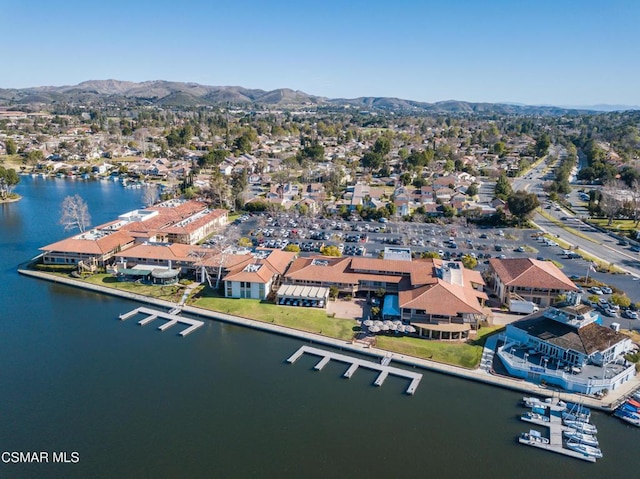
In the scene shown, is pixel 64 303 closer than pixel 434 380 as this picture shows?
No

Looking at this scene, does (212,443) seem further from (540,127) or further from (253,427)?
(540,127)

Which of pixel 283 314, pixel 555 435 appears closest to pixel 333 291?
pixel 283 314

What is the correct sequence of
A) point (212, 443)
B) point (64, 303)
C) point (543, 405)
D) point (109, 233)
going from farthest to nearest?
1. point (109, 233)
2. point (64, 303)
3. point (543, 405)
4. point (212, 443)

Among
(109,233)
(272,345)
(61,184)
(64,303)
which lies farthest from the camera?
(61,184)

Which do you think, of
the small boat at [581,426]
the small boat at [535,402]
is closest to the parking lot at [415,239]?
the small boat at [535,402]

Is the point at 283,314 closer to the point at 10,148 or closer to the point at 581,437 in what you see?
the point at 581,437

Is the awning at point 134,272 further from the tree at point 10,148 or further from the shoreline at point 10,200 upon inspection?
the tree at point 10,148

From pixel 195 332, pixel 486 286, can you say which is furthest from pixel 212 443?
pixel 486 286
